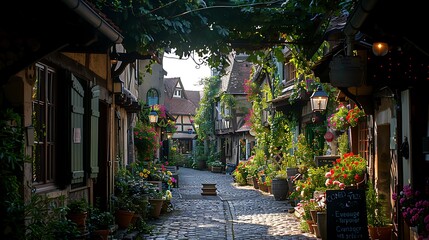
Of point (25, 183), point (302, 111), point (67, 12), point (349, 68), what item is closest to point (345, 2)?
point (349, 68)

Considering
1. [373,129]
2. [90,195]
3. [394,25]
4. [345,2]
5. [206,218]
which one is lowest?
[206,218]

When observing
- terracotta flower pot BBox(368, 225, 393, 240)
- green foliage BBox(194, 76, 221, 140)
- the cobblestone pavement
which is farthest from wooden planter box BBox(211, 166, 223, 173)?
terracotta flower pot BBox(368, 225, 393, 240)

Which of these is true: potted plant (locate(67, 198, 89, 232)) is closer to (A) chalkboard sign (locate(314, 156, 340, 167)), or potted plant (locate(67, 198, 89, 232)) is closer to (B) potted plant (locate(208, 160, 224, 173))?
(A) chalkboard sign (locate(314, 156, 340, 167))

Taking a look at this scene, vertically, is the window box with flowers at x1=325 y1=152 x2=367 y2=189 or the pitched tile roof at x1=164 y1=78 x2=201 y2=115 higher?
the pitched tile roof at x1=164 y1=78 x2=201 y2=115

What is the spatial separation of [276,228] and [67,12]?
27.1 feet

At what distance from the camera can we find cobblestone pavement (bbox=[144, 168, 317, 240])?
1205 cm

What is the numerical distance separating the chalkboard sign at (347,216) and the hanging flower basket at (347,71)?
245 cm

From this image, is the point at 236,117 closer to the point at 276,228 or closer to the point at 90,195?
the point at 276,228

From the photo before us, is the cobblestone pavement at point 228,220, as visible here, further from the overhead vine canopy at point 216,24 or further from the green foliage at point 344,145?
the overhead vine canopy at point 216,24

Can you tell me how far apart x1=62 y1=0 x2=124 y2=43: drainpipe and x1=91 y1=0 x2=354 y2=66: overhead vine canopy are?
1.62 metres

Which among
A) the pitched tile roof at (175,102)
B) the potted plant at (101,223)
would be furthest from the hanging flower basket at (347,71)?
the pitched tile roof at (175,102)

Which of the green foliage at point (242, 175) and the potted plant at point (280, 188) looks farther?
the green foliage at point (242, 175)

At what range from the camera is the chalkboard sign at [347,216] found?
946cm

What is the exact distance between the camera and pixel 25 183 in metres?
6.66
